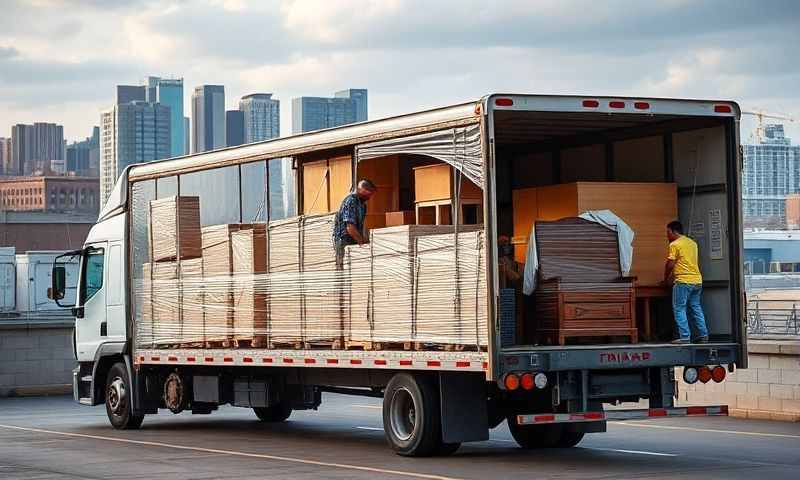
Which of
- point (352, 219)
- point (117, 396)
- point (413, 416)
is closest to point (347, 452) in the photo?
point (413, 416)

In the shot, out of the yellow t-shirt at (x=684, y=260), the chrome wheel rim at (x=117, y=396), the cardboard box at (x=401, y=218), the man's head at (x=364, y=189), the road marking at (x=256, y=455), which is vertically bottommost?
the road marking at (x=256, y=455)

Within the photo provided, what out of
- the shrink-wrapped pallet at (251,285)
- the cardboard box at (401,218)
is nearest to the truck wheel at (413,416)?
the cardboard box at (401,218)

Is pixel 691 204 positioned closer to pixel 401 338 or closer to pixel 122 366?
pixel 401 338

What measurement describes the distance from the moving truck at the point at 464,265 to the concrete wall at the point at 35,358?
1223 centimetres

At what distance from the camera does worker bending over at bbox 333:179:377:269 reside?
1549 centimetres

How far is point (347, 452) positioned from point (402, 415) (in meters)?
1.27

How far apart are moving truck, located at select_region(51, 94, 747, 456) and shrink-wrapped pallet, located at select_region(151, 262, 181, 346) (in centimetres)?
41

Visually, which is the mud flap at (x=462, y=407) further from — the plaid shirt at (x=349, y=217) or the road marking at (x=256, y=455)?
the plaid shirt at (x=349, y=217)

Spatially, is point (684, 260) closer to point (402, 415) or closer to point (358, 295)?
point (402, 415)

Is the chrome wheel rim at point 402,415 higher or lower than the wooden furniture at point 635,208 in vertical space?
lower

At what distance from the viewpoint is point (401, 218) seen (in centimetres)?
1562

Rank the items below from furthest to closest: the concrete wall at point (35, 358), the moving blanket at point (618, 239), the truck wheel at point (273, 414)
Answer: the concrete wall at point (35, 358) < the truck wheel at point (273, 414) < the moving blanket at point (618, 239)

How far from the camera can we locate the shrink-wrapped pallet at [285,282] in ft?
53.8

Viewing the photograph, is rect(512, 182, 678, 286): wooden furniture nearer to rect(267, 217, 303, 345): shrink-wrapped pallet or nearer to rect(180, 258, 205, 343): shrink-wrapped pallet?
rect(267, 217, 303, 345): shrink-wrapped pallet
